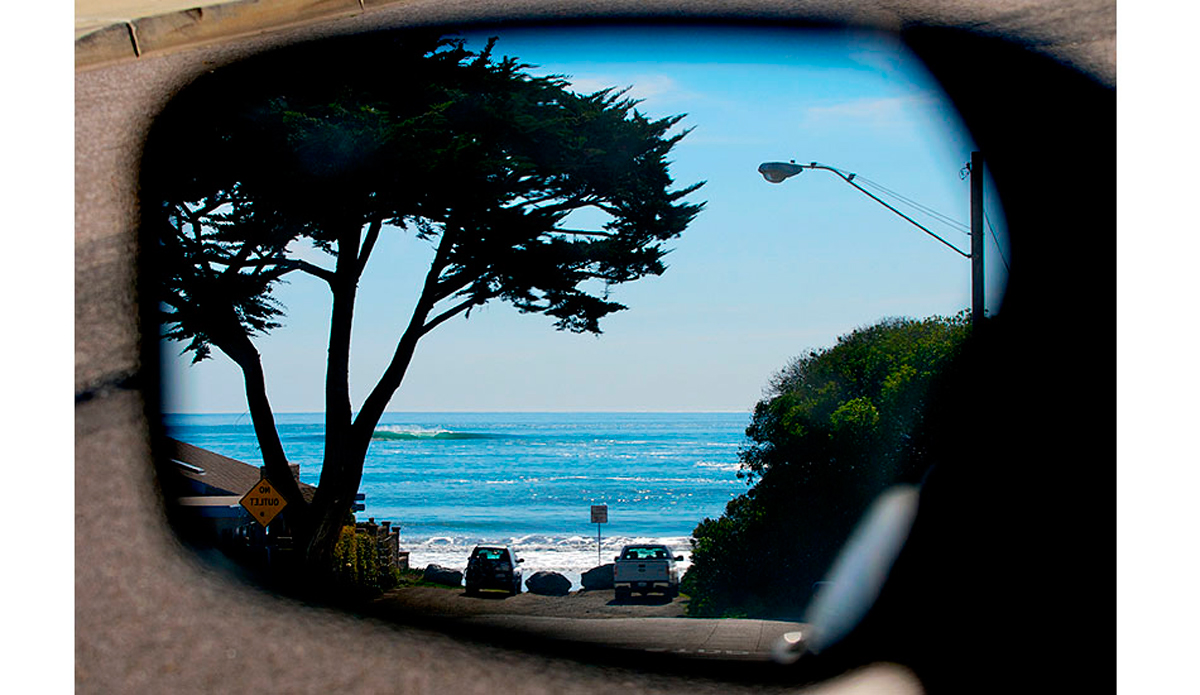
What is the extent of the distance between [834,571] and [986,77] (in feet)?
5.18

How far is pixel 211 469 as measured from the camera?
2.76 m

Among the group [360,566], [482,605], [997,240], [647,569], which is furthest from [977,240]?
[647,569]

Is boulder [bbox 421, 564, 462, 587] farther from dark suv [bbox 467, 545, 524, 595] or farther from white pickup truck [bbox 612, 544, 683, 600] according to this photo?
white pickup truck [bbox 612, 544, 683, 600]

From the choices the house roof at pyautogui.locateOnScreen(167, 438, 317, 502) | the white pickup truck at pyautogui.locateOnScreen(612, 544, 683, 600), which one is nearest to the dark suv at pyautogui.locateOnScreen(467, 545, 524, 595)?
the white pickup truck at pyautogui.locateOnScreen(612, 544, 683, 600)

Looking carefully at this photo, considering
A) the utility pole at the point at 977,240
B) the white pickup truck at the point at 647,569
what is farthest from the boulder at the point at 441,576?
the utility pole at the point at 977,240

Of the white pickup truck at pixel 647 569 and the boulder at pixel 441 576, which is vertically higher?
the boulder at pixel 441 576

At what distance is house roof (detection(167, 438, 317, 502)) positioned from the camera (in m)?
2.61

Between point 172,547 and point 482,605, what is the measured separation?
35.2 inches

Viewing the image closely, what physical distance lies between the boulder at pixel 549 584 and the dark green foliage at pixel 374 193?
0.79 m

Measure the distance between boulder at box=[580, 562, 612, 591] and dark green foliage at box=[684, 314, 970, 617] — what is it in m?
0.44

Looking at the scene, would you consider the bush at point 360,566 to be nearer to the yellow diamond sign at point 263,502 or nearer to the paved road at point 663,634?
the yellow diamond sign at point 263,502

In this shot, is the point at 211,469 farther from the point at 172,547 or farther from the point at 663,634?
the point at 663,634

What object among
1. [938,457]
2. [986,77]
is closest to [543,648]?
[938,457]

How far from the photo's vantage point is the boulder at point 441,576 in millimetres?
2888
